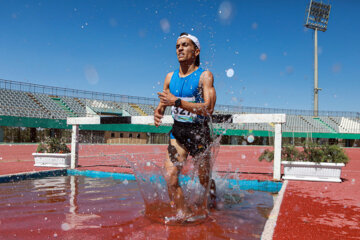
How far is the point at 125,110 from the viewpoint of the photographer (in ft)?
149

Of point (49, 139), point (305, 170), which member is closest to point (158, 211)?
point (305, 170)

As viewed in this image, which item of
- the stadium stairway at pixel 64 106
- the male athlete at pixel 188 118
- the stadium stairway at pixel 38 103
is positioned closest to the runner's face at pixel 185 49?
the male athlete at pixel 188 118

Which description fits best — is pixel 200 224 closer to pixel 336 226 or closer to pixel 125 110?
pixel 336 226

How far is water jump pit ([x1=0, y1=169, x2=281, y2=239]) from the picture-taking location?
3162 millimetres

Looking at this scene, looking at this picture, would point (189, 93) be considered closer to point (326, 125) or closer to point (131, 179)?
point (131, 179)

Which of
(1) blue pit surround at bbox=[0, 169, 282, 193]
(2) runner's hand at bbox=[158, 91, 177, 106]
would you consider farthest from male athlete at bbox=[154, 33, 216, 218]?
(1) blue pit surround at bbox=[0, 169, 282, 193]

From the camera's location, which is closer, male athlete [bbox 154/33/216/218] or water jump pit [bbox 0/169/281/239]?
water jump pit [bbox 0/169/281/239]

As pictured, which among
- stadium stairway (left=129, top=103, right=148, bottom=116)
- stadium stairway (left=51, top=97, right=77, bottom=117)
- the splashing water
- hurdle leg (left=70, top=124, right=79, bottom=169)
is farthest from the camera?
stadium stairway (left=129, top=103, right=148, bottom=116)

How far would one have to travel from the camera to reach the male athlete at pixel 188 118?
11.5ft

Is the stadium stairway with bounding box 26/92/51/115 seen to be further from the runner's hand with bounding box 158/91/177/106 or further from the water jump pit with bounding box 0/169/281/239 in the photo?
the runner's hand with bounding box 158/91/177/106

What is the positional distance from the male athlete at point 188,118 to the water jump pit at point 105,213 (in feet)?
1.57

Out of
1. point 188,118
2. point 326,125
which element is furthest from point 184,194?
point 326,125

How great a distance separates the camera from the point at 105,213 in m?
4.01

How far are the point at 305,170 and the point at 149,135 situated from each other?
3363 centimetres
